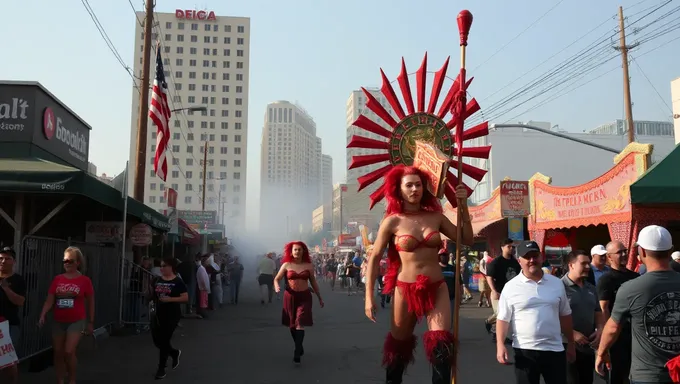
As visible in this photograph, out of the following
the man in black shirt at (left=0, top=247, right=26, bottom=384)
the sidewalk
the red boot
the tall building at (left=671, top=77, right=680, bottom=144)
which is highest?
the tall building at (left=671, top=77, right=680, bottom=144)

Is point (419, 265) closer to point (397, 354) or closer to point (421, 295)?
point (421, 295)

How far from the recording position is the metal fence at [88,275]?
28.0 ft

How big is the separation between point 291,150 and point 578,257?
15877cm

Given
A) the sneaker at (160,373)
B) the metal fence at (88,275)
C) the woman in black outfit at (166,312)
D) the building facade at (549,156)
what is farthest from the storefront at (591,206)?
the building facade at (549,156)

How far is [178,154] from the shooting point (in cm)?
11725

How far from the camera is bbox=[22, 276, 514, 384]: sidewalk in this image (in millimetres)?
8055

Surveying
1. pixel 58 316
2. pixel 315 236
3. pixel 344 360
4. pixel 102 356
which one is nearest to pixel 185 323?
pixel 102 356

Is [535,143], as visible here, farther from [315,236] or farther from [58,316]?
[315,236]

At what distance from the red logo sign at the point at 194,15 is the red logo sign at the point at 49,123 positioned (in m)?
113

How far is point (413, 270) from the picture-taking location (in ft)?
17.3

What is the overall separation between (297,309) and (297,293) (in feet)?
0.85

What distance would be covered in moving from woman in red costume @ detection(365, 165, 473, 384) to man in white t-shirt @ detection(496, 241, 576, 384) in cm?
48

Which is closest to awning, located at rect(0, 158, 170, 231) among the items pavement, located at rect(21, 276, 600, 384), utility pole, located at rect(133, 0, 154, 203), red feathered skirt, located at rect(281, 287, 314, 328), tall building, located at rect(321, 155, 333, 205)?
pavement, located at rect(21, 276, 600, 384)

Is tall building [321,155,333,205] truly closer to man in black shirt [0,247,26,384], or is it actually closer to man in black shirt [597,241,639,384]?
man in black shirt [0,247,26,384]
